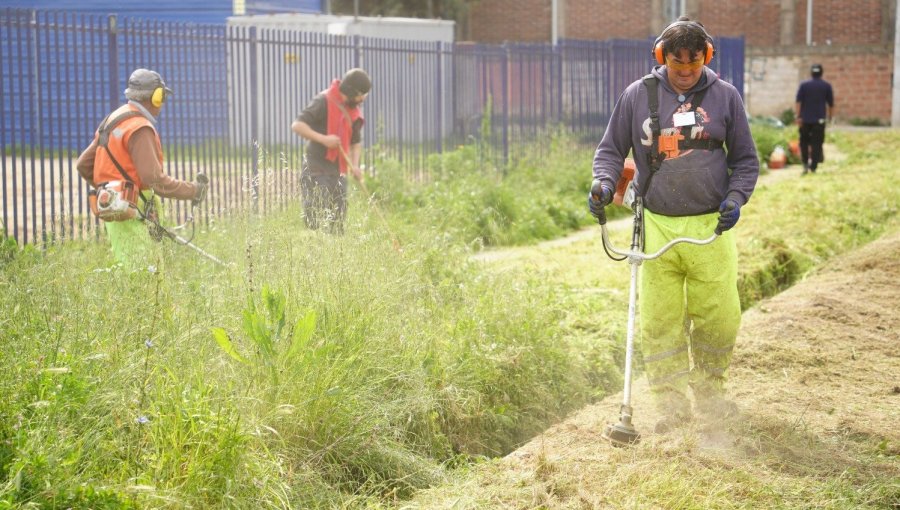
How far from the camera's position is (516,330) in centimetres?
722

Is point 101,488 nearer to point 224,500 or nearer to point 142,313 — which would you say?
point 224,500

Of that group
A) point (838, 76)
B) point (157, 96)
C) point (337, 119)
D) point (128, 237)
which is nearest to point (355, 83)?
point (337, 119)

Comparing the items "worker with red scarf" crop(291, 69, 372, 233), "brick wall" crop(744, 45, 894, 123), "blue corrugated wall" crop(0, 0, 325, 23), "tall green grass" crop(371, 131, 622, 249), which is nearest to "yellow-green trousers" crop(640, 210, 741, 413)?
"tall green grass" crop(371, 131, 622, 249)

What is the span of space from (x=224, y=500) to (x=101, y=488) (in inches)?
18.0

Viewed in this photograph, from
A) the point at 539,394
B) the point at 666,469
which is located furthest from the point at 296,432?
the point at 539,394

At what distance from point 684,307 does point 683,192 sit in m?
0.64

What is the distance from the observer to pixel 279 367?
507cm

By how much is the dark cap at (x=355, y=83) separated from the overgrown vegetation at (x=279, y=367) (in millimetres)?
1386

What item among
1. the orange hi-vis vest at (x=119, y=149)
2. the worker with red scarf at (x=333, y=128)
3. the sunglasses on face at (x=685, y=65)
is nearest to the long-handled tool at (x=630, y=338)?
the sunglasses on face at (x=685, y=65)

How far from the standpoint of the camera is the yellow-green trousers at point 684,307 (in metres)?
5.92

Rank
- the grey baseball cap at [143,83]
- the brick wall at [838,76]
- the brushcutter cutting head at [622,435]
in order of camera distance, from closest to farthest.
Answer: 1. the brushcutter cutting head at [622,435]
2. the grey baseball cap at [143,83]
3. the brick wall at [838,76]

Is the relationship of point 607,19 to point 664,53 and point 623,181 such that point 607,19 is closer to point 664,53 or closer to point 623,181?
point 623,181

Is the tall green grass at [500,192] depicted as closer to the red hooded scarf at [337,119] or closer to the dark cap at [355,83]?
the red hooded scarf at [337,119]

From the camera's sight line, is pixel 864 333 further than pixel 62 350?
Yes
